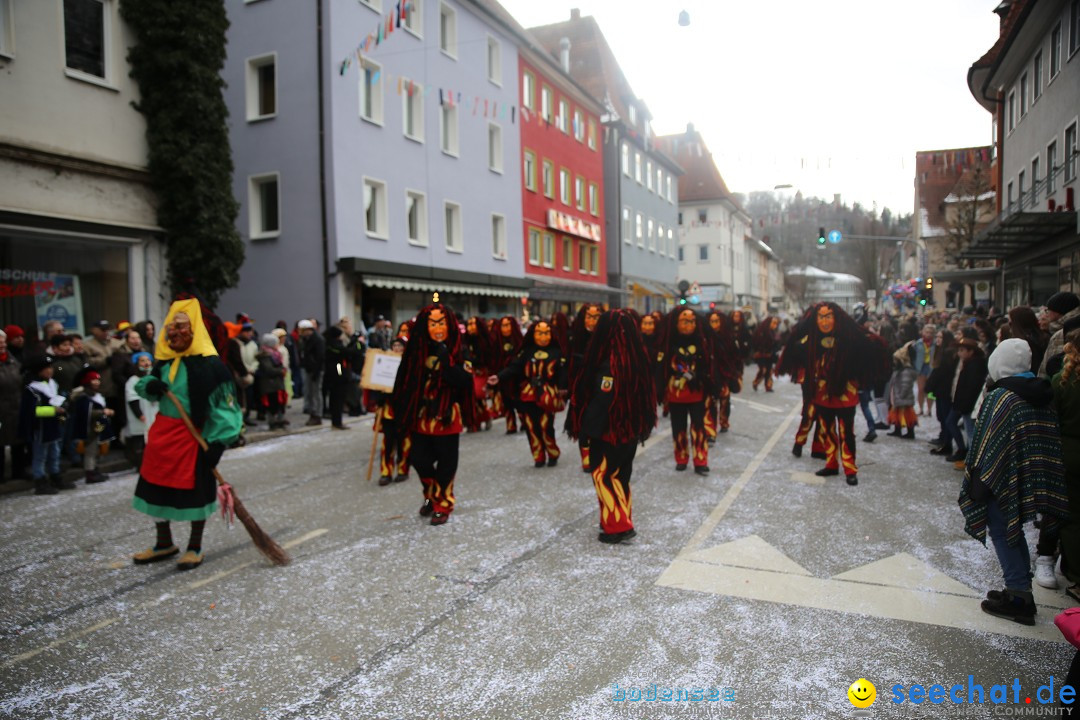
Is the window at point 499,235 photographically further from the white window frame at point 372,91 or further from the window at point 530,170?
the white window frame at point 372,91

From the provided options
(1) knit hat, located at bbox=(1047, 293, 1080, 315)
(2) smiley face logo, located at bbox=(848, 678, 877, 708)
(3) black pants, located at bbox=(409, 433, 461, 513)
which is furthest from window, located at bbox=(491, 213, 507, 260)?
(2) smiley face logo, located at bbox=(848, 678, 877, 708)

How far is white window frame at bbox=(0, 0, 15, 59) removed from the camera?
11820 millimetres

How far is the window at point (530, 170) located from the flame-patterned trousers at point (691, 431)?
76.3ft

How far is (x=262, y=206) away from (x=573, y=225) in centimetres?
1614

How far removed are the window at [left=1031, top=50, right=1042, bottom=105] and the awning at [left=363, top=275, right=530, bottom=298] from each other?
17.1 m

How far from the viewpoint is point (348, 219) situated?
20188 millimetres

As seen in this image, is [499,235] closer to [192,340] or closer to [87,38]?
[87,38]

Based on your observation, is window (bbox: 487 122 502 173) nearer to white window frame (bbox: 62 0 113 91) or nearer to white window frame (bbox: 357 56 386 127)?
white window frame (bbox: 357 56 386 127)

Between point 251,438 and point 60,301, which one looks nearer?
point 251,438

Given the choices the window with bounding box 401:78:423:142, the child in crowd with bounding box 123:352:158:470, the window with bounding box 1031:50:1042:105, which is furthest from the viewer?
the window with bounding box 401:78:423:142

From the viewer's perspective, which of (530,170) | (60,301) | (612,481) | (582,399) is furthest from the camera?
(530,170)

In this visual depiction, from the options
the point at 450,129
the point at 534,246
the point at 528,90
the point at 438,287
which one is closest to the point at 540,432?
the point at 438,287

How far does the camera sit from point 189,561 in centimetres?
539

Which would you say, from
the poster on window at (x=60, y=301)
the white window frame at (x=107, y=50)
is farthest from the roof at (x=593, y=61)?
the poster on window at (x=60, y=301)
